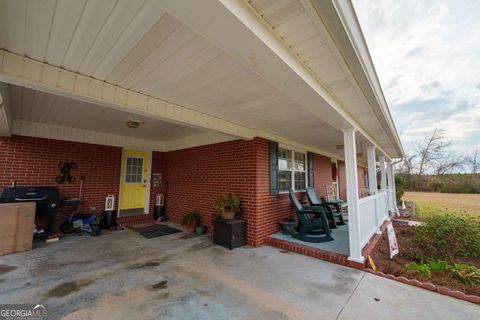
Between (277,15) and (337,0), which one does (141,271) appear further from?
(337,0)

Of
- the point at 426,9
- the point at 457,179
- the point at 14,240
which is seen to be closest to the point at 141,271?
the point at 14,240

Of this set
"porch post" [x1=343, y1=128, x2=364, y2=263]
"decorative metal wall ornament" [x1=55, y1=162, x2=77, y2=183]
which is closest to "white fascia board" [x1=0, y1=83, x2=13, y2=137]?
"decorative metal wall ornament" [x1=55, y1=162, x2=77, y2=183]

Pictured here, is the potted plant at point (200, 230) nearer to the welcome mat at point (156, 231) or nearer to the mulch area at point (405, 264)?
the welcome mat at point (156, 231)

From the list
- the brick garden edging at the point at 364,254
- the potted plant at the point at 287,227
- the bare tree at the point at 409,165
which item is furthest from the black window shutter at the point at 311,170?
the bare tree at the point at 409,165

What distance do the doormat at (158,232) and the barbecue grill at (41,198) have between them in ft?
6.07

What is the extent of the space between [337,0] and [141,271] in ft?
12.3

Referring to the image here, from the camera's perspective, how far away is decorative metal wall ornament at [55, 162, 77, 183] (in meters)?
4.92

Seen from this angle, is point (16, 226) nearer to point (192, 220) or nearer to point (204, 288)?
point (192, 220)

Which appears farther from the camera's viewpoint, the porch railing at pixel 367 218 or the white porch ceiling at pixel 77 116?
the porch railing at pixel 367 218

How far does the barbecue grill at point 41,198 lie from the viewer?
3.92m

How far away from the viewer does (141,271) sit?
2984 millimetres

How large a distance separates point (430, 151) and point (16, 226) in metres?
28.2

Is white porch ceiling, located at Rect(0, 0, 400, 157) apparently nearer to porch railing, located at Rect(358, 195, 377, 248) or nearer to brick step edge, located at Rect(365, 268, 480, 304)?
porch railing, located at Rect(358, 195, 377, 248)

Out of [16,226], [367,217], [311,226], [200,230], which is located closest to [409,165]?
[367,217]
